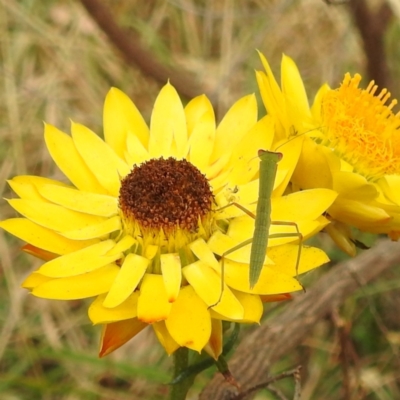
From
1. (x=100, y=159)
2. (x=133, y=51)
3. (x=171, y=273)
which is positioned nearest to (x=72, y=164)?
(x=100, y=159)

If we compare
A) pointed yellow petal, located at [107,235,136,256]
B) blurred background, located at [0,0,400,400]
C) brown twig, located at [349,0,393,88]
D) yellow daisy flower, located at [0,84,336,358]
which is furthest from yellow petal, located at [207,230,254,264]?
brown twig, located at [349,0,393,88]

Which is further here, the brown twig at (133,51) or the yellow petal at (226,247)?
the brown twig at (133,51)

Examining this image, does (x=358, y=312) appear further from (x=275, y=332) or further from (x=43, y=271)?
(x=43, y=271)

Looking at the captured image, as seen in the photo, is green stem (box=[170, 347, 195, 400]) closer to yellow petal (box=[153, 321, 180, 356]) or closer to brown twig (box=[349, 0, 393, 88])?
yellow petal (box=[153, 321, 180, 356])

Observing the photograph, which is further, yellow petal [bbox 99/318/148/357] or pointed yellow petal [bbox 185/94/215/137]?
pointed yellow petal [bbox 185/94/215/137]

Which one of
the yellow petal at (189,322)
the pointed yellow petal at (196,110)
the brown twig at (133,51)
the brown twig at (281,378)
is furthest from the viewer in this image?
the brown twig at (133,51)

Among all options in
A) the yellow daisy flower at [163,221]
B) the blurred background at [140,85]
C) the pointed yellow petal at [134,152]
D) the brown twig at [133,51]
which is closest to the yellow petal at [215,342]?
the yellow daisy flower at [163,221]

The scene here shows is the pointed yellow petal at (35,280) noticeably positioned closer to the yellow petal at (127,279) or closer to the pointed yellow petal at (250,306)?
the yellow petal at (127,279)
